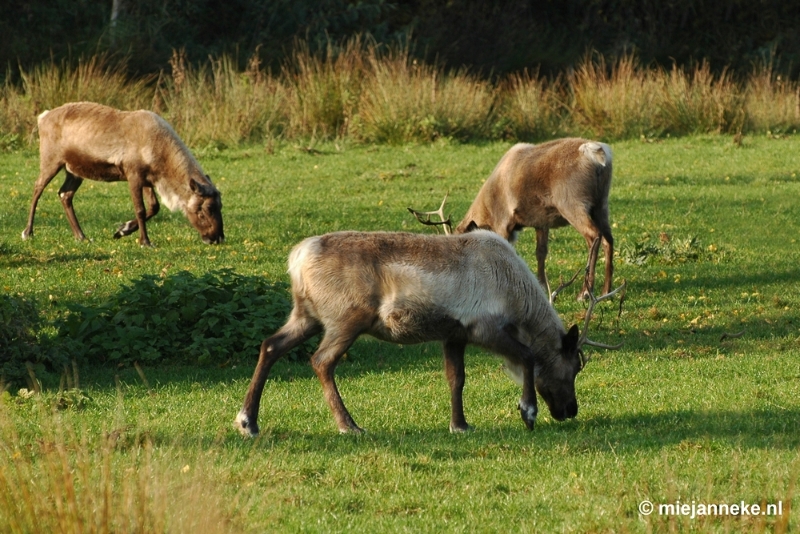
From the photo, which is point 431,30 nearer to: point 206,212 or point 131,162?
point 131,162

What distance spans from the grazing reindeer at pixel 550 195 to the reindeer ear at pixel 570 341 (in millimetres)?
3932

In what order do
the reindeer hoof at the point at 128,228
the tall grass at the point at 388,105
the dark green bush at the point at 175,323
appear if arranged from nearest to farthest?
the dark green bush at the point at 175,323, the reindeer hoof at the point at 128,228, the tall grass at the point at 388,105

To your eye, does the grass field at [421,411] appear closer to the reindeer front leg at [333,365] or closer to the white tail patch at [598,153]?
the reindeer front leg at [333,365]

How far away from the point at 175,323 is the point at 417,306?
3.44 meters

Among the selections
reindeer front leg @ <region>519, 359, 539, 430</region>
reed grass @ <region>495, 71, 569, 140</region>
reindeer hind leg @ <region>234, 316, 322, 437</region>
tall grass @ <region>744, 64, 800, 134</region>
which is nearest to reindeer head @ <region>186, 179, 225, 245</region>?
reindeer hind leg @ <region>234, 316, 322, 437</region>

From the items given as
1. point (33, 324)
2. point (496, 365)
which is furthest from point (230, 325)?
point (496, 365)

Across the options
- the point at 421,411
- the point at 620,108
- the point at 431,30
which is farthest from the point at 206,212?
the point at 431,30

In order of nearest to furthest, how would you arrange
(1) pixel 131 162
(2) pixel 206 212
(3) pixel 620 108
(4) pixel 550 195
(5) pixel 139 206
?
(4) pixel 550 195 → (5) pixel 139 206 → (2) pixel 206 212 → (1) pixel 131 162 → (3) pixel 620 108

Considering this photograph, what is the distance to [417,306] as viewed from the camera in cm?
720

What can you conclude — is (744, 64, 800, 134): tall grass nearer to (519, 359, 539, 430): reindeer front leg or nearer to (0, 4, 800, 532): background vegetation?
(0, 4, 800, 532): background vegetation

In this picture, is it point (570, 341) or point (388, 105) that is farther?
point (388, 105)

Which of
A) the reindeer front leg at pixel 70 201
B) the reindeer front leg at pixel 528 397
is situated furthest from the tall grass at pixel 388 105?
the reindeer front leg at pixel 528 397

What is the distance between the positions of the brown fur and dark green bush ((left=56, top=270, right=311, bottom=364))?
2581 millimetres

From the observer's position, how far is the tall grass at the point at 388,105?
23141 millimetres
